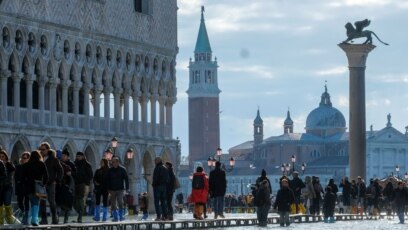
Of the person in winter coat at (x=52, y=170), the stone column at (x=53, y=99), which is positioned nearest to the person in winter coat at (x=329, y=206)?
the stone column at (x=53, y=99)

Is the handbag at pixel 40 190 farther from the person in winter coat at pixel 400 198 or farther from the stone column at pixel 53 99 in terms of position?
the stone column at pixel 53 99

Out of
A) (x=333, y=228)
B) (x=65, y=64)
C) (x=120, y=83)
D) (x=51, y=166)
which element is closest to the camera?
(x=51, y=166)

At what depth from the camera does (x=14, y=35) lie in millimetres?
57156

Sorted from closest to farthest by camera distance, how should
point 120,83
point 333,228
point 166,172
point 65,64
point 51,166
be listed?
1. point 51,166
2. point 166,172
3. point 333,228
4. point 65,64
5. point 120,83

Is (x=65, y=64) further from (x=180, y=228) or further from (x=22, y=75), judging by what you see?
(x=180, y=228)

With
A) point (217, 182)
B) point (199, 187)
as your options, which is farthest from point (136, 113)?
point (199, 187)

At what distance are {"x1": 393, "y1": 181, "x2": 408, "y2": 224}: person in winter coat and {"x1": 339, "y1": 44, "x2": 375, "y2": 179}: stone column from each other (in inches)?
748

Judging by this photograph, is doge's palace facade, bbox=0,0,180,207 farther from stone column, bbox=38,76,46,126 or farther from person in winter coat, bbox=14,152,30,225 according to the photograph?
person in winter coat, bbox=14,152,30,225

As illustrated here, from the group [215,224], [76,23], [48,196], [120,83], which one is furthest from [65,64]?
[48,196]

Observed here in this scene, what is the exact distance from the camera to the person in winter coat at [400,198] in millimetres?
47669

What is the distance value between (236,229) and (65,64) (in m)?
24.1

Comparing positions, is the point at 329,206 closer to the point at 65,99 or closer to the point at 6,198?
the point at 65,99

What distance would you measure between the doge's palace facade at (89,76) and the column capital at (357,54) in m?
7.21

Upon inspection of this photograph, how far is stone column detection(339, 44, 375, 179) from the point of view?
69938 mm
